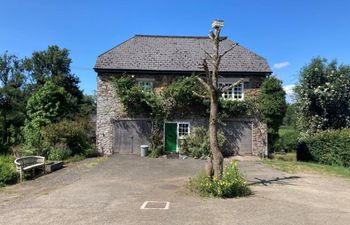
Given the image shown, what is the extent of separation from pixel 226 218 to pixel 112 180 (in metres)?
5.95

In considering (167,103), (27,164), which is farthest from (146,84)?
(27,164)

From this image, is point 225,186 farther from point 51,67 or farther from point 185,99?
point 51,67

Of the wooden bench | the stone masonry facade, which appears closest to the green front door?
the stone masonry facade

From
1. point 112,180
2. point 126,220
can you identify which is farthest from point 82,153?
point 126,220

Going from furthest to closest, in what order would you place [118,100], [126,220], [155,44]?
1. [155,44]
2. [118,100]
3. [126,220]

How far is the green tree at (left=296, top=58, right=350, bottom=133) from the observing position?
2209 centimetres

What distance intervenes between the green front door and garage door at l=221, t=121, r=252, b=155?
314cm

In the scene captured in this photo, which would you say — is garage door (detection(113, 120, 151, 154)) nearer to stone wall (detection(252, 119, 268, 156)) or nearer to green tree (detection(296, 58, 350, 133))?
stone wall (detection(252, 119, 268, 156))

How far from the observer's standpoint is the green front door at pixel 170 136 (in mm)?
20141

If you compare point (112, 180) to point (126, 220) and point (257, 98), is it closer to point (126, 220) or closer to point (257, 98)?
point (126, 220)

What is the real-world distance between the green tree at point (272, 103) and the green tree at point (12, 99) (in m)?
19.5

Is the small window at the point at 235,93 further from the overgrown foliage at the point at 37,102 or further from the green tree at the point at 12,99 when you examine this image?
the green tree at the point at 12,99

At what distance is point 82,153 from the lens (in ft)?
61.0

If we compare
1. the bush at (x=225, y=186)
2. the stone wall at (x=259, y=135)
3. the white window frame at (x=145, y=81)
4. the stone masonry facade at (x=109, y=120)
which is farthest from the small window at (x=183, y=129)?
the bush at (x=225, y=186)
